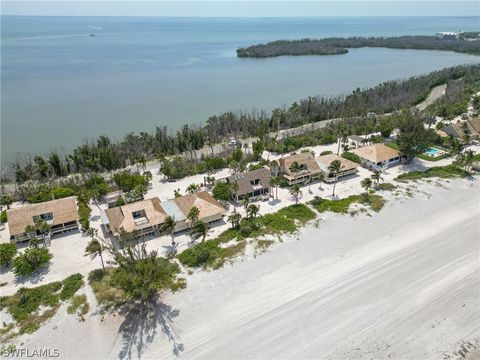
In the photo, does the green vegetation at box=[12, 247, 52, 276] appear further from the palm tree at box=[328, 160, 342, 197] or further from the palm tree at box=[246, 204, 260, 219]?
the palm tree at box=[328, 160, 342, 197]

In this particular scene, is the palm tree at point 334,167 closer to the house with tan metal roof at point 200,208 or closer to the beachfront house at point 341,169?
the beachfront house at point 341,169

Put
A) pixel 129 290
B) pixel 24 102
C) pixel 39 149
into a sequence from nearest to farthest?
pixel 129 290 → pixel 39 149 → pixel 24 102

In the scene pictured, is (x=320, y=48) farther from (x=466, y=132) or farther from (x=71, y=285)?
(x=71, y=285)

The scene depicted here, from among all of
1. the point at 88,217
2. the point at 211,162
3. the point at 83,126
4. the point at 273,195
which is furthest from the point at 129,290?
the point at 83,126

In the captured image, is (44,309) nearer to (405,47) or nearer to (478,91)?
(478,91)

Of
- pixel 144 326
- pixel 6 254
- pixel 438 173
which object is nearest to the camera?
pixel 144 326

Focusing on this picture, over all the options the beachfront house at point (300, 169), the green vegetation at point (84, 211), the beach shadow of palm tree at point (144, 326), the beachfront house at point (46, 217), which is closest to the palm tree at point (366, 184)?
the beachfront house at point (300, 169)

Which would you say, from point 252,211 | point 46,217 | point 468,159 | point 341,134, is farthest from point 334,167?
point 46,217
